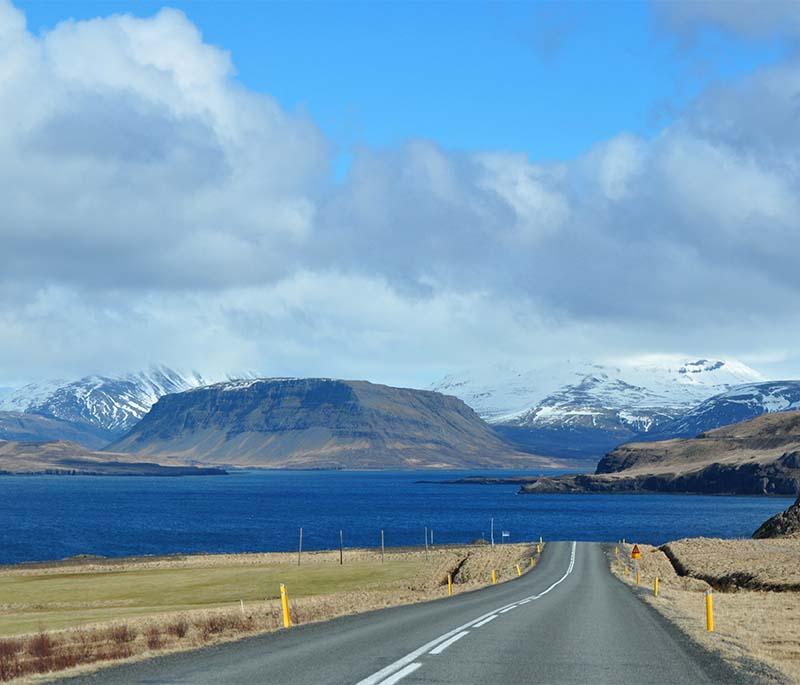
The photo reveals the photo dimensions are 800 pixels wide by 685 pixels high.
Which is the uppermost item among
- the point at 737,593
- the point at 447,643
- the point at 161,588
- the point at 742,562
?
the point at 447,643

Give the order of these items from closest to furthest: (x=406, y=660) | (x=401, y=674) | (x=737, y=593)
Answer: (x=401, y=674) → (x=406, y=660) → (x=737, y=593)

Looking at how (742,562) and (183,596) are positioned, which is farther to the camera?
(742,562)

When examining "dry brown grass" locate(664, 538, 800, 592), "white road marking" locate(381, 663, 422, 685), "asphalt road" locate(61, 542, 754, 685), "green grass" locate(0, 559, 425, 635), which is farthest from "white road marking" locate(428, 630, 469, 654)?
"dry brown grass" locate(664, 538, 800, 592)

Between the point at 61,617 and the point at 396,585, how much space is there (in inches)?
1119

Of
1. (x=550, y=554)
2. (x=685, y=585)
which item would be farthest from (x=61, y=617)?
(x=550, y=554)

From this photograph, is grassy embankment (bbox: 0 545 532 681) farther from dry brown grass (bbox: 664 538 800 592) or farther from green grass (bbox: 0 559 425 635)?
dry brown grass (bbox: 664 538 800 592)

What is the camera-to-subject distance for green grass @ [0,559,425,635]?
56.7 metres

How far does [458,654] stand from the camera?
2052 centimetres

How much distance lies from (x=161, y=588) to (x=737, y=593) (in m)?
42.4

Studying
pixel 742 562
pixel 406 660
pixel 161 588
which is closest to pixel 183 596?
pixel 161 588

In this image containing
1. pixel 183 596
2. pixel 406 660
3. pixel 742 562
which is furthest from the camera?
pixel 742 562

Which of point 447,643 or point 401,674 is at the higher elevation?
point 401,674

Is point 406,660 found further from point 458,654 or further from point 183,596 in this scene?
point 183,596

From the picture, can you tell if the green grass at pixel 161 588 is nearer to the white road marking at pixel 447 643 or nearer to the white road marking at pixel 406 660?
the white road marking at pixel 406 660
